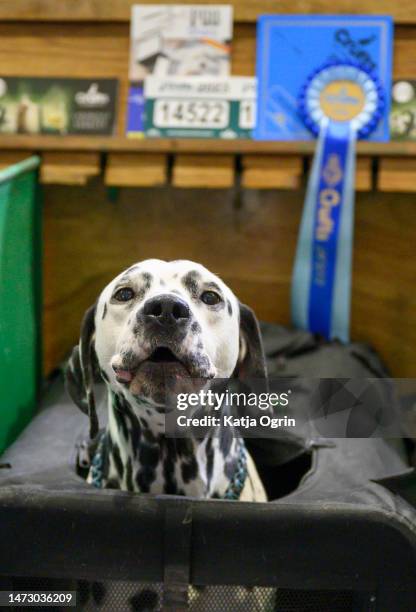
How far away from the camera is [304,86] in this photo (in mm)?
1900

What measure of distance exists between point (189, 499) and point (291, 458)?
20.7 inches

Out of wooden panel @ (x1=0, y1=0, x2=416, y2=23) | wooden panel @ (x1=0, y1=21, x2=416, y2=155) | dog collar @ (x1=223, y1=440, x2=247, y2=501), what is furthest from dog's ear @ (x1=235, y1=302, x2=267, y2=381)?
wooden panel @ (x1=0, y1=0, x2=416, y2=23)

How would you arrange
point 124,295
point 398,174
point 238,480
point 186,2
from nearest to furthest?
point 124,295 < point 238,480 < point 398,174 < point 186,2

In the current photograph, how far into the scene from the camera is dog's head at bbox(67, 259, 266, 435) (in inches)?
44.3

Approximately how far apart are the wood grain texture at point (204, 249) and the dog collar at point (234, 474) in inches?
33.7

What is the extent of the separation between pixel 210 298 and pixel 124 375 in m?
0.23

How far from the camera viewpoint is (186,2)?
6.53 ft

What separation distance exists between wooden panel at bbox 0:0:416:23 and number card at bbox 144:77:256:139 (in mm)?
231

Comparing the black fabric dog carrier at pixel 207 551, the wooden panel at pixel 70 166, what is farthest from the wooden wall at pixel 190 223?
the black fabric dog carrier at pixel 207 551

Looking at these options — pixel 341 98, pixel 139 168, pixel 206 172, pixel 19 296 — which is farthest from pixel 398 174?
pixel 19 296

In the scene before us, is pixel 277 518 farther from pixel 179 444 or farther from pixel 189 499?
pixel 179 444
